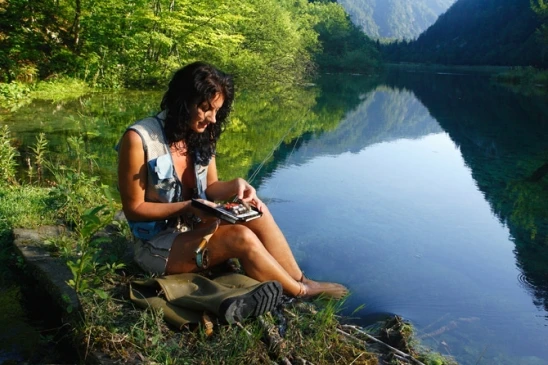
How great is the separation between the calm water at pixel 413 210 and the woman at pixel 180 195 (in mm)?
1194

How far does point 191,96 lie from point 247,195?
67cm

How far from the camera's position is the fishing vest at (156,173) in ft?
9.20

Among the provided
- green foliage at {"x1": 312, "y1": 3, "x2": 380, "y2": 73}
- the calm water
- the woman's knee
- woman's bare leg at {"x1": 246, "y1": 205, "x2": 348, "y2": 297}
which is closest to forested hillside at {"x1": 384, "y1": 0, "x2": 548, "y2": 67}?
green foliage at {"x1": 312, "y1": 3, "x2": 380, "y2": 73}

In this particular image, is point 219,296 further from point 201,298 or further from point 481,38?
point 481,38

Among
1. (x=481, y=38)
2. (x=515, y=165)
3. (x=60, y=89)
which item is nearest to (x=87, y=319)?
(x=515, y=165)

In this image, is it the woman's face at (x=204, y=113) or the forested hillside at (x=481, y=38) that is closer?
the woman's face at (x=204, y=113)

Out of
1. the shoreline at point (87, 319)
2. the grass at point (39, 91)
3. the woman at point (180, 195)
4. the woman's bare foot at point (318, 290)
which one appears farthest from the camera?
the grass at point (39, 91)

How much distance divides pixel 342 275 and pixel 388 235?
132cm

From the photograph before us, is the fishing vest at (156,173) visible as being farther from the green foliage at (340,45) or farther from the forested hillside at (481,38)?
the forested hillside at (481,38)

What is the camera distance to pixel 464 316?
12.5ft

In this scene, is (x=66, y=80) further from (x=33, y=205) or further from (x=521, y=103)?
(x=521, y=103)

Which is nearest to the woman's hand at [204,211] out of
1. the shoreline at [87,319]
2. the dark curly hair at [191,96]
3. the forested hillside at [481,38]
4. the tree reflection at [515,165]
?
the dark curly hair at [191,96]

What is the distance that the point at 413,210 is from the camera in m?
6.40

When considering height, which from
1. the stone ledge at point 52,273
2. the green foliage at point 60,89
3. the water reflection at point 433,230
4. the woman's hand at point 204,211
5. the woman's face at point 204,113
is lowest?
the water reflection at point 433,230
